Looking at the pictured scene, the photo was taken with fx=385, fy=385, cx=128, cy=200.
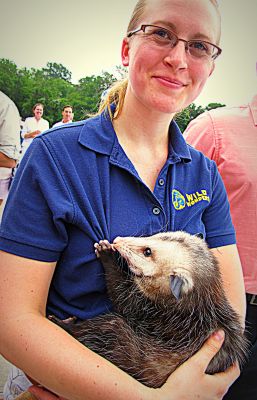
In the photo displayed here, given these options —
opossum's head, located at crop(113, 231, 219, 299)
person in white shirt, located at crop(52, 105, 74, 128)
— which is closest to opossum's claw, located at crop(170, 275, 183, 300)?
opossum's head, located at crop(113, 231, 219, 299)

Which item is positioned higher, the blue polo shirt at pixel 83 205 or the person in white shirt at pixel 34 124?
the person in white shirt at pixel 34 124

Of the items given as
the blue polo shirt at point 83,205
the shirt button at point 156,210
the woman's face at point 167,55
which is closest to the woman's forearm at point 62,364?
the blue polo shirt at point 83,205

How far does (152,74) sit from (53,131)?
0.91ft

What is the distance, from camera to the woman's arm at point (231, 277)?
1.07 meters

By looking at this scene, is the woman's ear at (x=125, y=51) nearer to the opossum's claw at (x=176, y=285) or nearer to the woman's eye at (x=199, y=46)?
the woman's eye at (x=199, y=46)

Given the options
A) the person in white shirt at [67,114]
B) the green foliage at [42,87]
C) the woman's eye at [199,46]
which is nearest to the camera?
the woman's eye at [199,46]

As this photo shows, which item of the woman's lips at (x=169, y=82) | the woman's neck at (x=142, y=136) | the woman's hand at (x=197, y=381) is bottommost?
the woman's hand at (x=197, y=381)

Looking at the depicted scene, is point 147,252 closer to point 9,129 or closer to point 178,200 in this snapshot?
point 178,200

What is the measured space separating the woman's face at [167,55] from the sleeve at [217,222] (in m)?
0.28

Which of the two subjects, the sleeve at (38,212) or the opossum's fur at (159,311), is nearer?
the sleeve at (38,212)

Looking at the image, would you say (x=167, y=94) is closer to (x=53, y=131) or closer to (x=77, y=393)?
(x=53, y=131)

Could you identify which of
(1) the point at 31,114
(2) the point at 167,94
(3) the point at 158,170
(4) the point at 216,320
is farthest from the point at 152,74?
(1) the point at 31,114

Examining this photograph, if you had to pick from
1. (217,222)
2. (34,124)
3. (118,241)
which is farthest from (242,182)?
(34,124)

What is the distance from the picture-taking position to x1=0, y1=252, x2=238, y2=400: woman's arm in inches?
28.6
